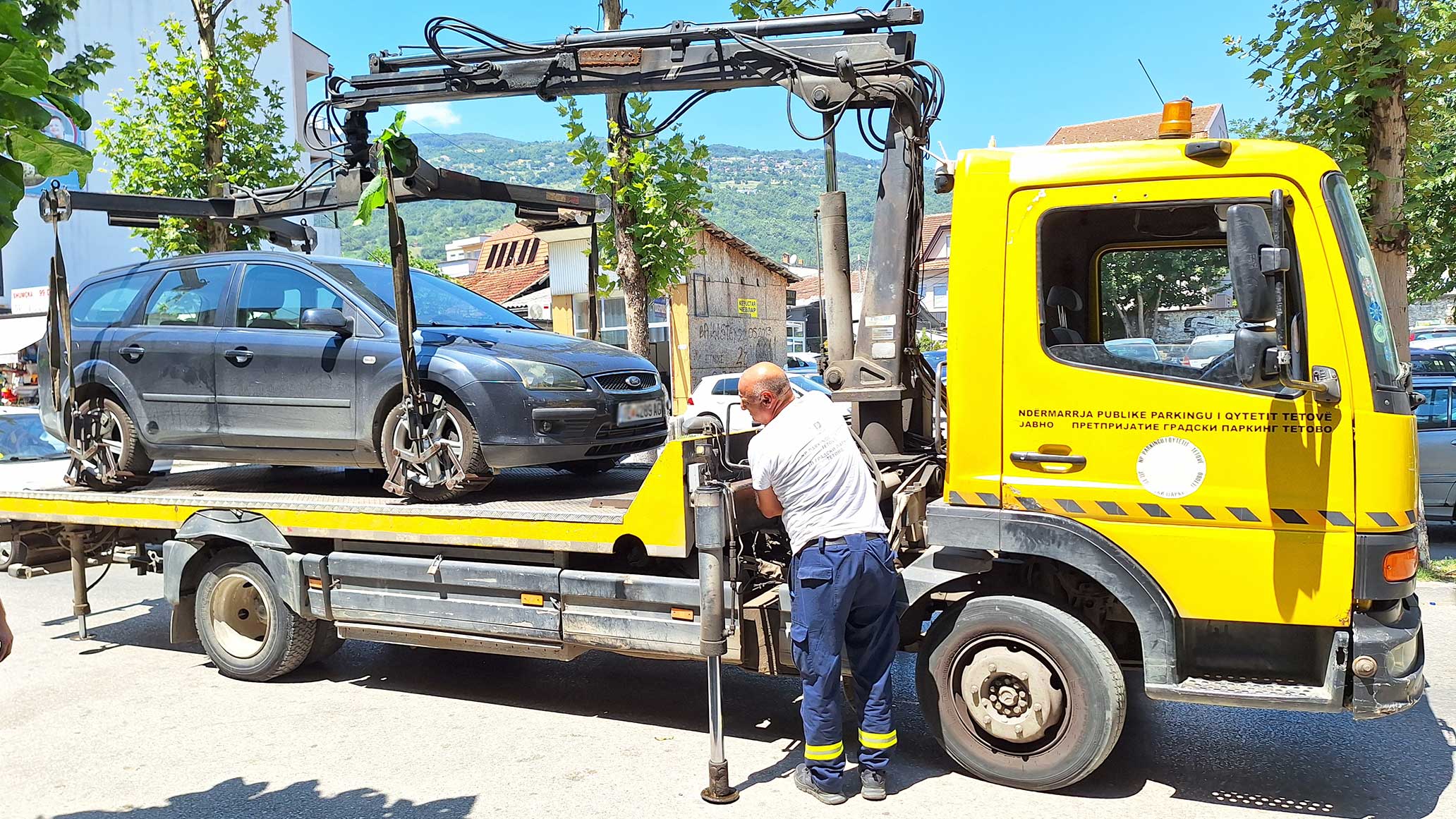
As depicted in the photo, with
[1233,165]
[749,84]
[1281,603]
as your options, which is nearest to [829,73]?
[749,84]

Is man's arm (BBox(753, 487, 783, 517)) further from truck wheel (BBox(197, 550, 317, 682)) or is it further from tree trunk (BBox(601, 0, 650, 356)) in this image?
tree trunk (BBox(601, 0, 650, 356))

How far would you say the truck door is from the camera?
13.7ft

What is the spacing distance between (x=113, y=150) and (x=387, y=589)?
36.5 ft

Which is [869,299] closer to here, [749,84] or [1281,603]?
[749,84]

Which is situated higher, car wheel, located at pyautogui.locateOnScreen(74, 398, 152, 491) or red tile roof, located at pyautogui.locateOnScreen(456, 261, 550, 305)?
red tile roof, located at pyautogui.locateOnScreen(456, 261, 550, 305)

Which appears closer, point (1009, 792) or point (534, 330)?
point (1009, 792)

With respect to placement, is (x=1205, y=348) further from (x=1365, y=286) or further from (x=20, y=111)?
(x=20, y=111)

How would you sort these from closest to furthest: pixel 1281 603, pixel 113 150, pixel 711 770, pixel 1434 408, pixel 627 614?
pixel 1281 603 → pixel 711 770 → pixel 627 614 → pixel 1434 408 → pixel 113 150

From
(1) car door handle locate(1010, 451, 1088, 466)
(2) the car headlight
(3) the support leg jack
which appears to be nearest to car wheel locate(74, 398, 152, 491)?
(2) the car headlight

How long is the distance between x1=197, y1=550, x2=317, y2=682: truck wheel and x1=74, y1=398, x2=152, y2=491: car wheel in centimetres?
114

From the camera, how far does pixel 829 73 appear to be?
5707mm

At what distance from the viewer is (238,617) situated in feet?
22.3

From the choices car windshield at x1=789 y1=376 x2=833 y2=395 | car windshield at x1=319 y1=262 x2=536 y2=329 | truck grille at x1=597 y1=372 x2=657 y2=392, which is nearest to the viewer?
truck grille at x1=597 y1=372 x2=657 y2=392

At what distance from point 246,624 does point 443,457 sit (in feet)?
6.01
